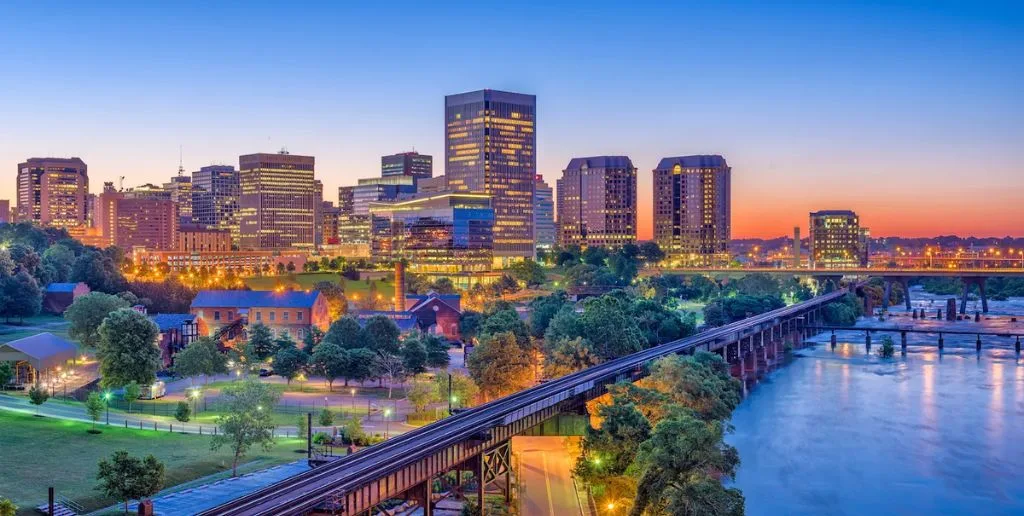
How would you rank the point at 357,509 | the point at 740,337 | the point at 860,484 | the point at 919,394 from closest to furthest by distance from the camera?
the point at 357,509 < the point at 860,484 < the point at 919,394 < the point at 740,337

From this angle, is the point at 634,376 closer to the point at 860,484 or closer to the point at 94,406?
the point at 860,484

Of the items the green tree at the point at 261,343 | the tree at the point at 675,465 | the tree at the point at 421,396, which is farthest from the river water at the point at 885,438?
the green tree at the point at 261,343

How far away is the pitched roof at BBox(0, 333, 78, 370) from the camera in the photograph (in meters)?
78.9

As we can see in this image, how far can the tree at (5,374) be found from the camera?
7338 centimetres

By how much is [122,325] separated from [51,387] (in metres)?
8.10

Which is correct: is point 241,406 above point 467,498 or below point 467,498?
above

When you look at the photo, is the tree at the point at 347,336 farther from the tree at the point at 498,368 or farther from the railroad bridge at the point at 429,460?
the railroad bridge at the point at 429,460

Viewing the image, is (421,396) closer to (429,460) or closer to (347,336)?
(429,460)

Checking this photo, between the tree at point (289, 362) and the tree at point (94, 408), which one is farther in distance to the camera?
the tree at point (289, 362)

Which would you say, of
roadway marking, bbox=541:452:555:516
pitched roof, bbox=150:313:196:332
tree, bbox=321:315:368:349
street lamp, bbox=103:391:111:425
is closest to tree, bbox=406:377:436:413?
roadway marking, bbox=541:452:555:516

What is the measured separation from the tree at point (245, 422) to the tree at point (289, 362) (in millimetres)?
26154

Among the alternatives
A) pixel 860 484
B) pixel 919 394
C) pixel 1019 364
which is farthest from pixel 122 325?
pixel 1019 364

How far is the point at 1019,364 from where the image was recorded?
122438 mm

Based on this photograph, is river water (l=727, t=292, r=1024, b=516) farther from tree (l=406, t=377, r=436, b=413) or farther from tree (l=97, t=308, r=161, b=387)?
tree (l=97, t=308, r=161, b=387)
